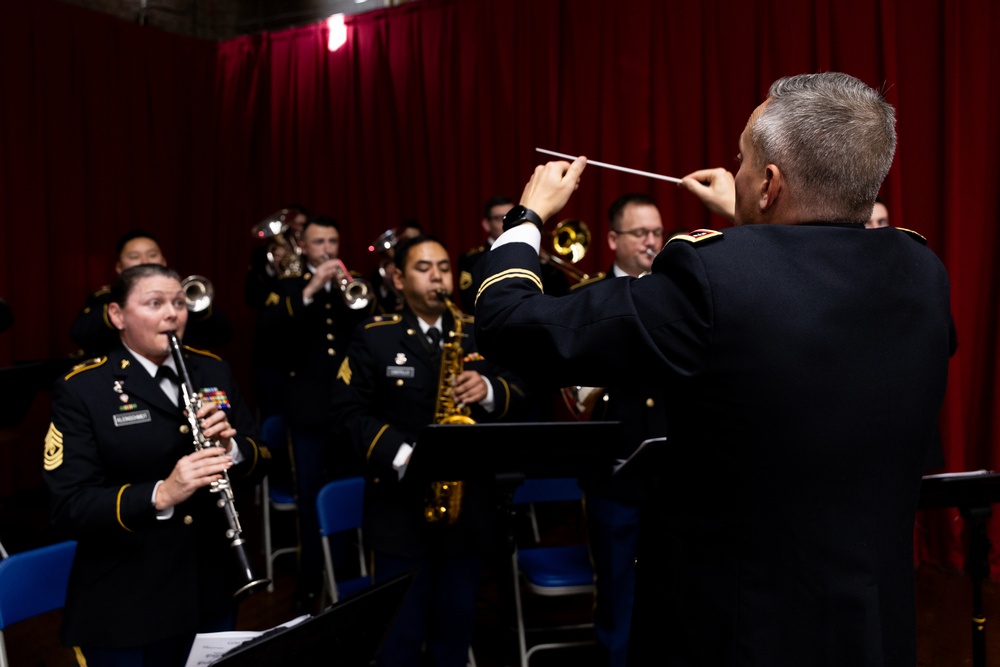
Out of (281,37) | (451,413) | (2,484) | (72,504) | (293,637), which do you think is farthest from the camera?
(281,37)

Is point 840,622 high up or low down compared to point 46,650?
up

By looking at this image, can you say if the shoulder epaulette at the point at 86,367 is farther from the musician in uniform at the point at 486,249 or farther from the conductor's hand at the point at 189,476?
the musician in uniform at the point at 486,249

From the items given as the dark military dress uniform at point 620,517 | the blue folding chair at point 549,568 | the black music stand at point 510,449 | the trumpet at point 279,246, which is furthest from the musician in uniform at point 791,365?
the trumpet at point 279,246

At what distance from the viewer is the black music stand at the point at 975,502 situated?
2779 millimetres

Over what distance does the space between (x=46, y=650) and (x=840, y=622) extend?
4.32m

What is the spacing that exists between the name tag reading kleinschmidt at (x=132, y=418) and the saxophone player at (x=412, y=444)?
90cm

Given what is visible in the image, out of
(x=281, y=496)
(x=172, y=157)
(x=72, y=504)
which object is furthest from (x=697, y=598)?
(x=172, y=157)

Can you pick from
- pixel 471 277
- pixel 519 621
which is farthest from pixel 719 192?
pixel 471 277

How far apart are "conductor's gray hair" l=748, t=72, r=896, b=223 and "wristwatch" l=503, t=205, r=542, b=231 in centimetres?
47

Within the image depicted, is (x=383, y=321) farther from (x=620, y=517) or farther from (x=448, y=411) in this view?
(x=620, y=517)

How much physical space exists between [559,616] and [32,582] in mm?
2908

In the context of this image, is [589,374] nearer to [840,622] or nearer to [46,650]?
[840,622]

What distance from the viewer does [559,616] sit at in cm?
487

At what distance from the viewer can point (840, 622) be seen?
1.56m
